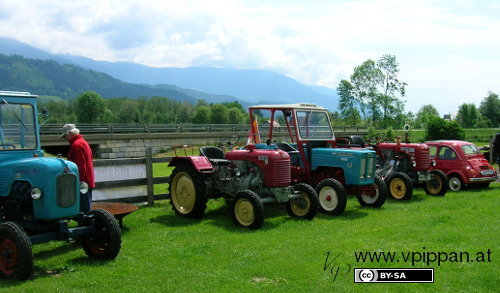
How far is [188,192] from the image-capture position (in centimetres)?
919

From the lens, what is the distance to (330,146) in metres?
10.6

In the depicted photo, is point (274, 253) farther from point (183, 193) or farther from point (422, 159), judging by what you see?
point (422, 159)

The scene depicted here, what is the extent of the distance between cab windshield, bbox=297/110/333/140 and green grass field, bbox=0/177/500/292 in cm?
189

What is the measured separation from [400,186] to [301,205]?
12.8 feet

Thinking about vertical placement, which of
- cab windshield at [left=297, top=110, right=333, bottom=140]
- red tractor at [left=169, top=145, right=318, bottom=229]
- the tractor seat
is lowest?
red tractor at [left=169, top=145, right=318, bottom=229]

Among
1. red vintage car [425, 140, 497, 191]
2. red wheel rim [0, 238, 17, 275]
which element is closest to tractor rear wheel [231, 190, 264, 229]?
red wheel rim [0, 238, 17, 275]

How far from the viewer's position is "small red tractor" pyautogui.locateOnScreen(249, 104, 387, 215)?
9.67 meters

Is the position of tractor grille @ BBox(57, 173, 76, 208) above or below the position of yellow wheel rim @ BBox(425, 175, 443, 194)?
above

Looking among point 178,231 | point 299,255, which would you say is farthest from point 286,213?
point 299,255

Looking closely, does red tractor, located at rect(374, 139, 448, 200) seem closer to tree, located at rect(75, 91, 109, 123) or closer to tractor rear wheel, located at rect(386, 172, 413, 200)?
tractor rear wheel, located at rect(386, 172, 413, 200)

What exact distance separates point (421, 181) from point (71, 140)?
29.1 ft

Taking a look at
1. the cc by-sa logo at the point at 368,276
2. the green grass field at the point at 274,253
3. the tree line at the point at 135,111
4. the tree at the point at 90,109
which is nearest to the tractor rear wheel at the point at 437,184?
the green grass field at the point at 274,253

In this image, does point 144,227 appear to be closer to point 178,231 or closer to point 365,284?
point 178,231

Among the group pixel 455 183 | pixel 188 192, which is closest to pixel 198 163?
pixel 188 192
